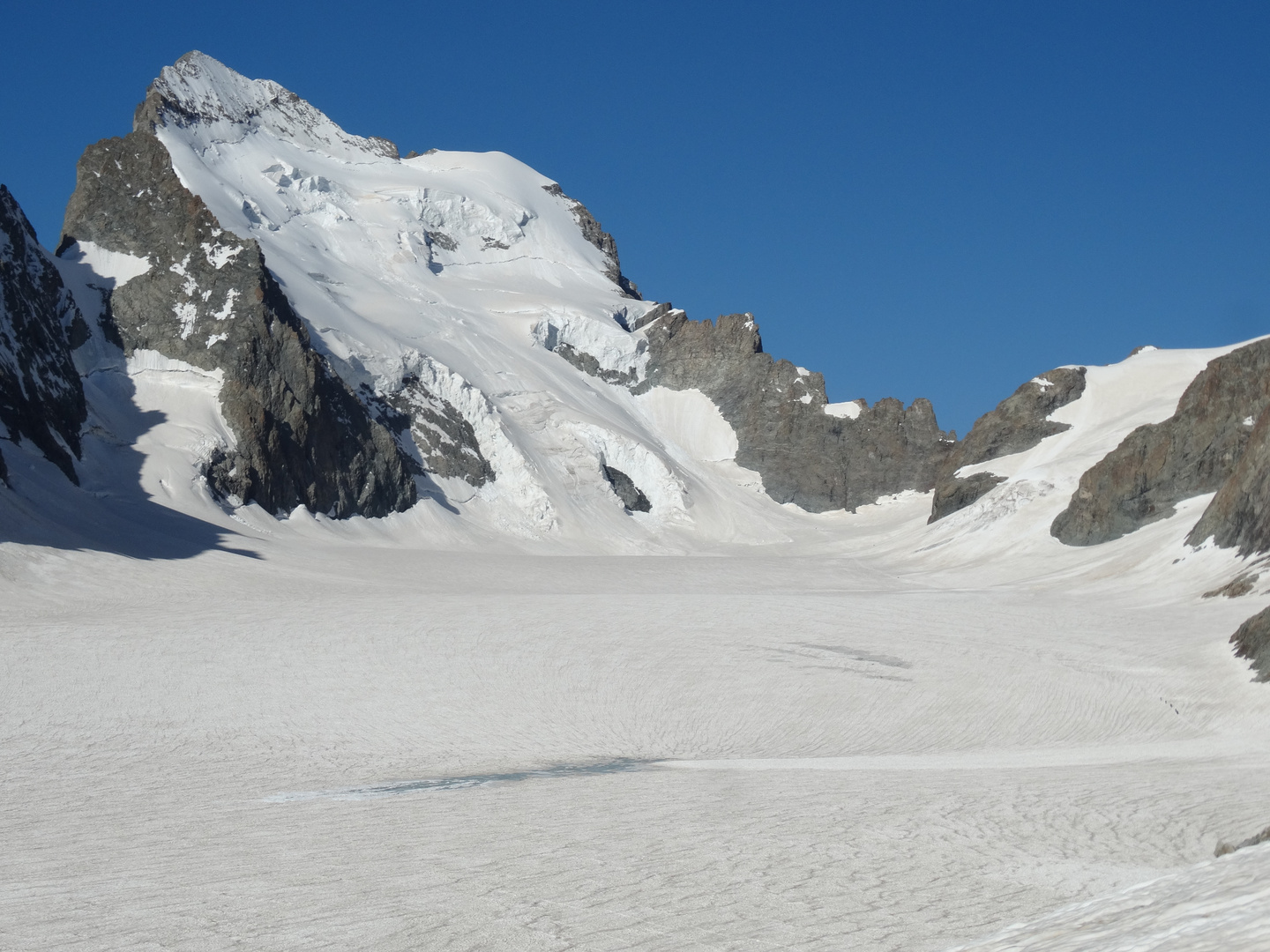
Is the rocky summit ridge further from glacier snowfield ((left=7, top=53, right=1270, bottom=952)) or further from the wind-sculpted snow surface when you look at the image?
the wind-sculpted snow surface

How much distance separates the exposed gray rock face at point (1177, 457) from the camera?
4975 centimetres

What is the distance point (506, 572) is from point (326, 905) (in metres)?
39.4

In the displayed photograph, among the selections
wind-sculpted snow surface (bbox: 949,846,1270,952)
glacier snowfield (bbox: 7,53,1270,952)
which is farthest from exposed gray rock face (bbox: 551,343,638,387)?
wind-sculpted snow surface (bbox: 949,846,1270,952)

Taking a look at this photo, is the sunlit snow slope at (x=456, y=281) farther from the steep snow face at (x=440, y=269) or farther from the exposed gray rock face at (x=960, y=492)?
the exposed gray rock face at (x=960, y=492)

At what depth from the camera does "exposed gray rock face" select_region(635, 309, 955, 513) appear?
83.6 metres

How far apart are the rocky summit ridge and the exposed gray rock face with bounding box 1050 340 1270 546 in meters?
0.12

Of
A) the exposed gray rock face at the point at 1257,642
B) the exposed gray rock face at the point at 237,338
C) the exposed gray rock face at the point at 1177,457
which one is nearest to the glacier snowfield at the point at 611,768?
the exposed gray rock face at the point at 1257,642

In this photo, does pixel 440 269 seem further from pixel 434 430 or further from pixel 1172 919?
pixel 1172 919

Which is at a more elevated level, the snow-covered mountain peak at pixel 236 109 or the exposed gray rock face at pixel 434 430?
the snow-covered mountain peak at pixel 236 109

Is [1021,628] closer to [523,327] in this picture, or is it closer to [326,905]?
[326,905]

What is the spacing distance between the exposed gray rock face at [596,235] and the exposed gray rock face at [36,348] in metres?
→ 60.6

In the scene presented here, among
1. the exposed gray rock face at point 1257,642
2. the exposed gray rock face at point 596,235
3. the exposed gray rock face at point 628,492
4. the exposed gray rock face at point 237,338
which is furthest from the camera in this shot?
the exposed gray rock face at point 596,235

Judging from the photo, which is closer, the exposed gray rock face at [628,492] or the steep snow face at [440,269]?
the exposed gray rock face at [628,492]

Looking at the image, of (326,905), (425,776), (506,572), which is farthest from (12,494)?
(326,905)
